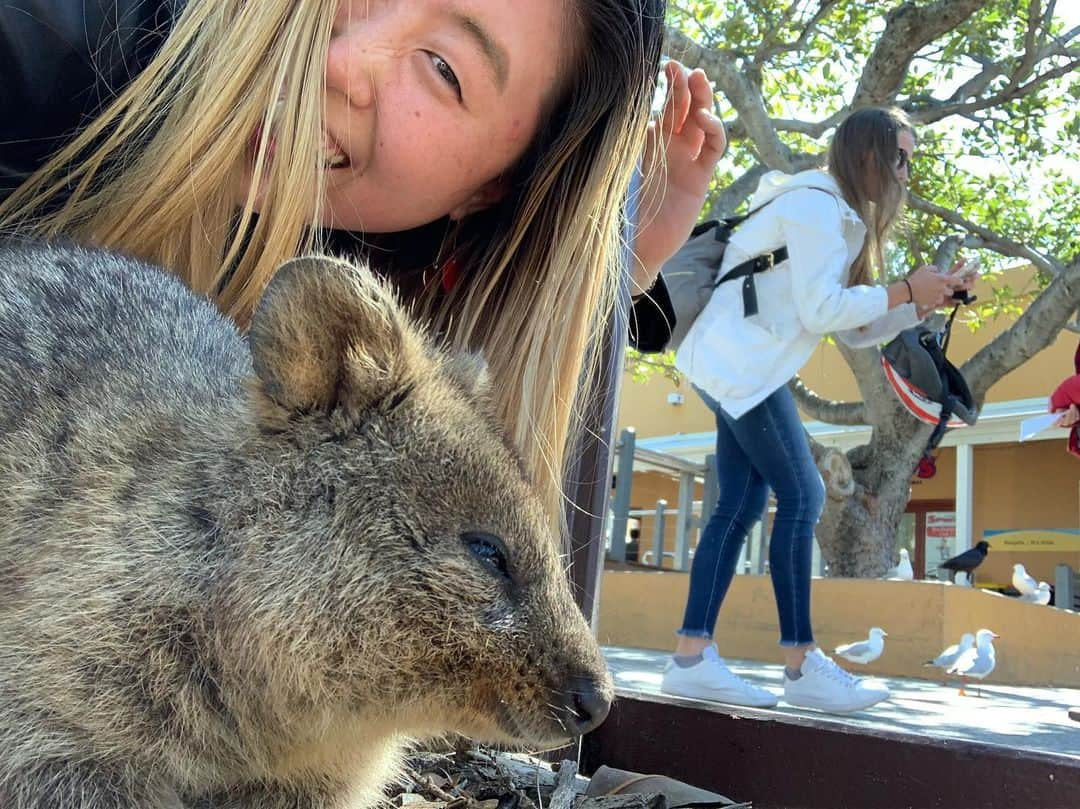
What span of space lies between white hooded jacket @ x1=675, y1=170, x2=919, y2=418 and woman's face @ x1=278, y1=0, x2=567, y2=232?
267 centimetres

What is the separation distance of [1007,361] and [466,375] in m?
11.1

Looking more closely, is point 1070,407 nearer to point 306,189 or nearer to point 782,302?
point 782,302

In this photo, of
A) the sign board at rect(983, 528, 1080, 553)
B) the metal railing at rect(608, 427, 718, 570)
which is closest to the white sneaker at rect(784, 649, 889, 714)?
the metal railing at rect(608, 427, 718, 570)

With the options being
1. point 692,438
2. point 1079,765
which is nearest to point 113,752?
point 1079,765

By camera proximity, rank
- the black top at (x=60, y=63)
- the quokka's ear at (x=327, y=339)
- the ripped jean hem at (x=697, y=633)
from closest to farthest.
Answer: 1. the quokka's ear at (x=327, y=339)
2. the black top at (x=60, y=63)
3. the ripped jean hem at (x=697, y=633)

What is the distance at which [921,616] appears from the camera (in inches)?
379

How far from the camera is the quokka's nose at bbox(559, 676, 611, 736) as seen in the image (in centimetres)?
186

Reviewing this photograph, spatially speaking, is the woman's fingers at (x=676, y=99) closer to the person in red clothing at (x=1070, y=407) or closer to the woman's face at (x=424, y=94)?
the woman's face at (x=424, y=94)

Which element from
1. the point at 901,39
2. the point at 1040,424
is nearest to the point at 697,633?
the point at 1040,424

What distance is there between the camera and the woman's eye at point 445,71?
2.79 meters

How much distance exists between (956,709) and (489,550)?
6.10m

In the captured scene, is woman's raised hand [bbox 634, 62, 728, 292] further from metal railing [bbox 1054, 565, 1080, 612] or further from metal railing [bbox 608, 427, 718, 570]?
metal railing [bbox 1054, 565, 1080, 612]

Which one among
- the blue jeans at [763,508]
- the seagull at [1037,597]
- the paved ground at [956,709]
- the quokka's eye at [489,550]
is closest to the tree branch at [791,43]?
the seagull at [1037,597]

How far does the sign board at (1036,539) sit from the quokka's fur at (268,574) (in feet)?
57.5
